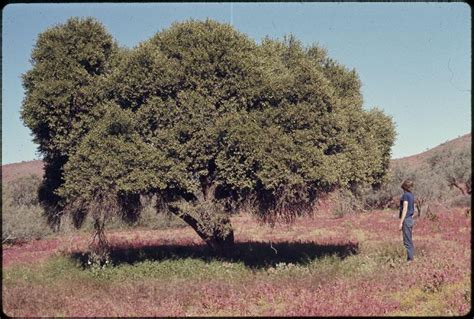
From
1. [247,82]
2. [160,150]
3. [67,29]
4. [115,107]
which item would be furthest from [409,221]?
[67,29]

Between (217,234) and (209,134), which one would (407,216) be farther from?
(217,234)

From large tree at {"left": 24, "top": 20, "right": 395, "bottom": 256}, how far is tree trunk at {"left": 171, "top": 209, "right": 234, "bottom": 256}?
59 cm

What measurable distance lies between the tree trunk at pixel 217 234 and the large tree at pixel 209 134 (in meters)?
0.59

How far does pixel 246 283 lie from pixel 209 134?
16.3 ft

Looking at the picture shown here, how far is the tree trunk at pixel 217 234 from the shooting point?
1692 cm

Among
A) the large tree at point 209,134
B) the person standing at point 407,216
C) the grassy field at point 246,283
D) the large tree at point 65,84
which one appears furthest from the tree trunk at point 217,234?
the person standing at point 407,216

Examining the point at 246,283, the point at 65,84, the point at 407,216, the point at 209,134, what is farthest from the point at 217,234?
the point at 65,84

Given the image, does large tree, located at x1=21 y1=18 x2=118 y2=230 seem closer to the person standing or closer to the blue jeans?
the person standing

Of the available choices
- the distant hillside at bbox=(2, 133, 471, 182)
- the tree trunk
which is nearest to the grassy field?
the tree trunk

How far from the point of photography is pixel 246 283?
1233 centimetres

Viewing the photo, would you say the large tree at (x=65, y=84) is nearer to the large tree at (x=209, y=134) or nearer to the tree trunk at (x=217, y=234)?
the large tree at (x=209, y=134)

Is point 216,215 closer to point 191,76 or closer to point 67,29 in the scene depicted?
point 191,76

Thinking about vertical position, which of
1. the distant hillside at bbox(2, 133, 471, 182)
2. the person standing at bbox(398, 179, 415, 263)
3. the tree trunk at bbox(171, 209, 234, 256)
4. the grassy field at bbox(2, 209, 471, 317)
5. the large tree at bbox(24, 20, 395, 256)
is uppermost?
the distant hillside at bbox(2, 133, 471, 182)

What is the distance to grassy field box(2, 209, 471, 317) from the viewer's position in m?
9.53
